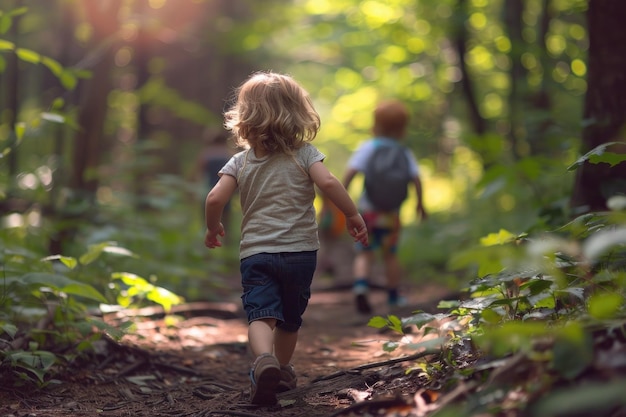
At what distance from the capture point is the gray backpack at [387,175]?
6898 millimetres

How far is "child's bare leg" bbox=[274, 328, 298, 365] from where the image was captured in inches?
150

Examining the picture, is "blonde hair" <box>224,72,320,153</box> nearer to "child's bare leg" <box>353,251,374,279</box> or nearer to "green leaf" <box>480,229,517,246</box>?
"green leaf" <box>480,229,517,246</box>

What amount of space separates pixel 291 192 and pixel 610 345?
6.22 feet

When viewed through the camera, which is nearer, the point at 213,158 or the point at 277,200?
the point at 277,200

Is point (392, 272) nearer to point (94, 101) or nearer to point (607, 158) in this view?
point (94, 101)

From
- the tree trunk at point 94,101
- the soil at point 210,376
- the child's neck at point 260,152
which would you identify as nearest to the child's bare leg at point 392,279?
the soil at point 210,376

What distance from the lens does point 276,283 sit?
3.71m

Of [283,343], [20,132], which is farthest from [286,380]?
[20,132]

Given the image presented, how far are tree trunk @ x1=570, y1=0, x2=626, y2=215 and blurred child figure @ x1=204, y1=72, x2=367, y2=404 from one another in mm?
1749

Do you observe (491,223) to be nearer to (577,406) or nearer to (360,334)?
(360,334)

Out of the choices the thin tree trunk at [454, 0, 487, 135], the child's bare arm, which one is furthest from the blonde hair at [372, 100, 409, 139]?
the child's bare arm

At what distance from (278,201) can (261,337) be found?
73 centimetres

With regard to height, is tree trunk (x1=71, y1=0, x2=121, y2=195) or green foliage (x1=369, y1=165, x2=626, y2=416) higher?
tree trunk (x1=71, y1=0, x2=121, y2=195)

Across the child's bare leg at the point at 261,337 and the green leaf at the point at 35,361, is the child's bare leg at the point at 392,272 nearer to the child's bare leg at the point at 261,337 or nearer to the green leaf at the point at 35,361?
the child's bare leg at the point at 261,337
